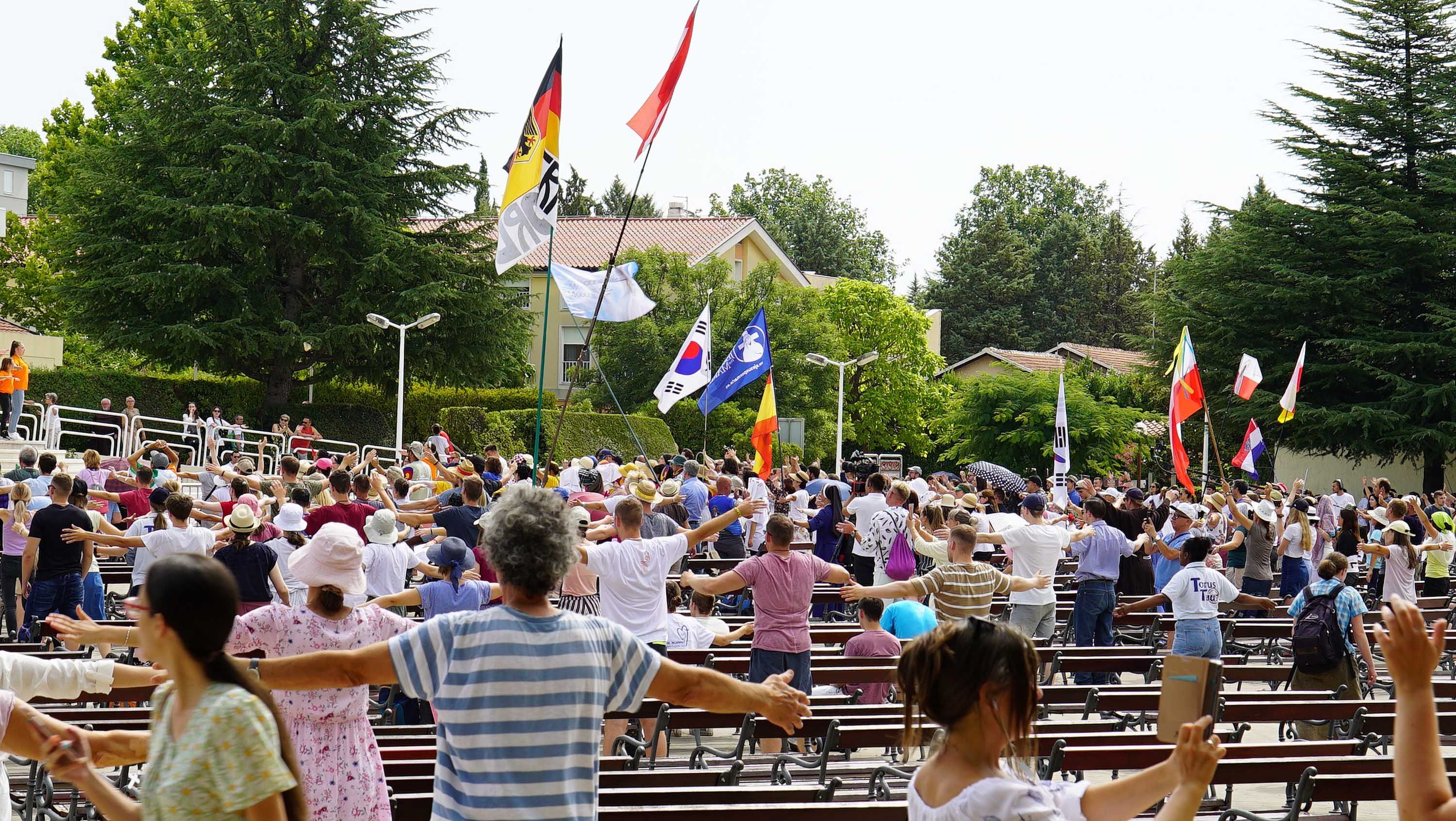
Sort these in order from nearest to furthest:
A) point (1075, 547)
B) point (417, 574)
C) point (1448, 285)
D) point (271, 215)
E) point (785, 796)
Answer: point (785, 796), point (1075, 547), point (417, 574), point (271, 215), point (1448, 285)

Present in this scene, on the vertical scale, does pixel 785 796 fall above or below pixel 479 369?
below

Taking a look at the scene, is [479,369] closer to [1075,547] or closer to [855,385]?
[855,385]

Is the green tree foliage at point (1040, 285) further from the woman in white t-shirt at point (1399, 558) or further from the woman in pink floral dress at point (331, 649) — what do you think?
the woman in pink floral dress at point (331, 649)

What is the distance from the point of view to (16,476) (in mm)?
14062

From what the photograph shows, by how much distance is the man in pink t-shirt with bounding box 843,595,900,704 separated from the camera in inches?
373

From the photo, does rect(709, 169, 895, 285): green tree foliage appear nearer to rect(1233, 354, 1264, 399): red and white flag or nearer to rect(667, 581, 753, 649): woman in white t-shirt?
rect(1233, 354, 1264, 399): red and white flag

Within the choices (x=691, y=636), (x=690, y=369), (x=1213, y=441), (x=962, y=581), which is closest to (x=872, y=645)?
(x=962, y=581)

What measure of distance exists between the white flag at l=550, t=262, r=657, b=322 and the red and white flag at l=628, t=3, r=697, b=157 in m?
3.11

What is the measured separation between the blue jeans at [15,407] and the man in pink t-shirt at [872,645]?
68.2ft

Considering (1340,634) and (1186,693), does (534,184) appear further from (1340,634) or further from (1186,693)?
(1186,693)

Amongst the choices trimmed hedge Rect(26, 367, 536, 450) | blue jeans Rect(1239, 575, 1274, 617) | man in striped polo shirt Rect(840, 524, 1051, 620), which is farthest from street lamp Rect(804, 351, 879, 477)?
man in striped polo shirt Rect(840, 524, 1051, 620)

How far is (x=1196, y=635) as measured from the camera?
966cm

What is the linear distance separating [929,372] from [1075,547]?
140 feet

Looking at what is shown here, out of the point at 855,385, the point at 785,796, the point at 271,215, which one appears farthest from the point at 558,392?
the point at 785,796
